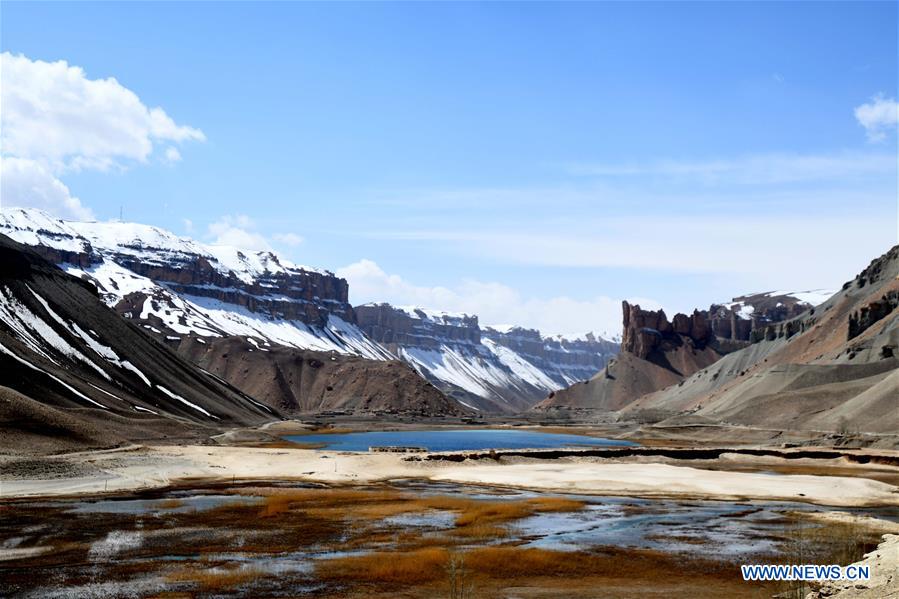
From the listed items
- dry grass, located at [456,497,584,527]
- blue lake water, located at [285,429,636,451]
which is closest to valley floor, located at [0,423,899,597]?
dry grass, located at [456,497,584,527]

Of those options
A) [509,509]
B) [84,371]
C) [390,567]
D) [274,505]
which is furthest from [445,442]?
[390,567]

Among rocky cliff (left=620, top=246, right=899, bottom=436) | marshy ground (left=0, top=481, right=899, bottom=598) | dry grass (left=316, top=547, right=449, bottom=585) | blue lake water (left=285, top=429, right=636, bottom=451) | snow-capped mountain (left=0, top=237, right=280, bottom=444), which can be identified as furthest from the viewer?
blue lake water (left=285, top=429, right=636, bottom=451)

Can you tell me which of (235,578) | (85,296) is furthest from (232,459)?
(85,296)

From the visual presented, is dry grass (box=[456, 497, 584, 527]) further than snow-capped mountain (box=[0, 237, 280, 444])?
No

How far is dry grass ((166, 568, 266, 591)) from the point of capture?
31.1 metres

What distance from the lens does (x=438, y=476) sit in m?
76.2

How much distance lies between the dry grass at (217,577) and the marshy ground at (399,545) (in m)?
0.07

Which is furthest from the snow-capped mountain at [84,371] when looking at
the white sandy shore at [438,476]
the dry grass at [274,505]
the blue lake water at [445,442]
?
the dry grass at [274,505]

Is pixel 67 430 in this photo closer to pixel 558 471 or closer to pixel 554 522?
pixel 558 471

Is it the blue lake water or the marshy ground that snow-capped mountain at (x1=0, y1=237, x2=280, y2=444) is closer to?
the blue lake water

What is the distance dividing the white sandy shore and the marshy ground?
553 centimetres

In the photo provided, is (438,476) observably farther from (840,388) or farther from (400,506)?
(840,388)

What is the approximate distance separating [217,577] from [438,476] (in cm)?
4481

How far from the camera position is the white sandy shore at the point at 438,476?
60.3 metres
